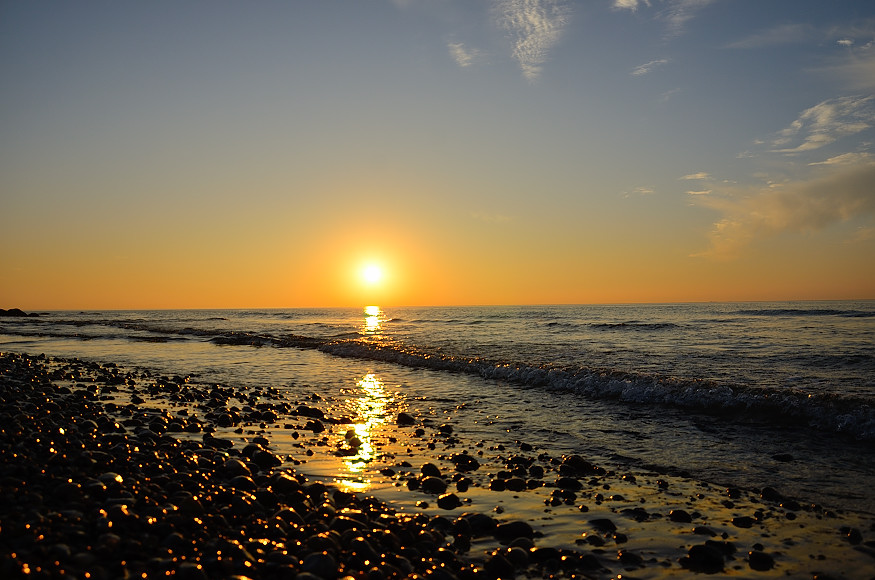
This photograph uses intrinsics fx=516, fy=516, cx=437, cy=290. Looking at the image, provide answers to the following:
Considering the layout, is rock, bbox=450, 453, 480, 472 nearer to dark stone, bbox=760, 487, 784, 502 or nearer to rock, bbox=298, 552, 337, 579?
rock, bbox=298, 552, 337, 579

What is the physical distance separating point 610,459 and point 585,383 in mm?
8906

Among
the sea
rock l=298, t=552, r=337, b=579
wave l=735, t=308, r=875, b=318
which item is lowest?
the sea

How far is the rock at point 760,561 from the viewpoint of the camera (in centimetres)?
577

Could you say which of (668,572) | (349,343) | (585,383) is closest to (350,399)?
(585,383)

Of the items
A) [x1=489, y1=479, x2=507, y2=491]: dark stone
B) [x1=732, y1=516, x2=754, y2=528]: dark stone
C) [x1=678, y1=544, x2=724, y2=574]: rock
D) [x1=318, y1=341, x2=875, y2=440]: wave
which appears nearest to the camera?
[x1=678, y1=544, x2=724, y2=574]: rock

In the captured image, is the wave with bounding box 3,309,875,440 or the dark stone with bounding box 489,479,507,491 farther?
the wave with bounding box 3,309,875,440

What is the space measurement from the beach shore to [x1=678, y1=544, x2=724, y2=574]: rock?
20 millimetres

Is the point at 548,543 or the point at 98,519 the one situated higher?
the point at 98,519

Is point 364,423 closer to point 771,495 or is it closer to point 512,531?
point 512,531

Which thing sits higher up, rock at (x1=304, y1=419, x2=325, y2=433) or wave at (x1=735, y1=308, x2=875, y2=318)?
wave at (x1=735, y1=308, x2=875, y2=318)

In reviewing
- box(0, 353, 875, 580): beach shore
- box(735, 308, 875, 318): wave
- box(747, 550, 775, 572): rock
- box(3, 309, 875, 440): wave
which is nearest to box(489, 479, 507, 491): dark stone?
box(0, 353, 875, 580): beach shore

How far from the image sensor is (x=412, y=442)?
1135 cm

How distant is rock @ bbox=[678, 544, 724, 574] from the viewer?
226 inches

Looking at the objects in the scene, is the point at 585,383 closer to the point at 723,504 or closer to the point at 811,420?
the point at 811,420
